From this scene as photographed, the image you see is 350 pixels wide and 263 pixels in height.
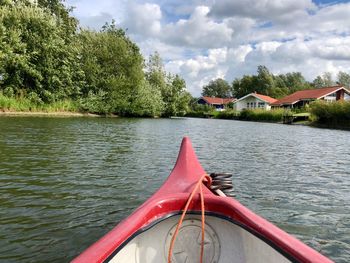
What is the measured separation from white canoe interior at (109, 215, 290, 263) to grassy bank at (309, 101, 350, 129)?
3105cm

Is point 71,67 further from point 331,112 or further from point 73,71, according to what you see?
point 331,112

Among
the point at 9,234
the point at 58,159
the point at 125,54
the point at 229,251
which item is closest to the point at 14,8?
the point at 125,54

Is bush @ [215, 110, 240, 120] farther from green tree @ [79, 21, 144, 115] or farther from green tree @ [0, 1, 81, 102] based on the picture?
green tree @ [0, 1, 81, 102]

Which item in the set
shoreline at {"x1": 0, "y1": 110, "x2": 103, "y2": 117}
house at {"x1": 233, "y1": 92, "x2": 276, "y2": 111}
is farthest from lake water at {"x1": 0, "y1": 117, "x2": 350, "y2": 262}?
house at {"x1": 233, "y1": 92, "x2": 276, "y2": 111}

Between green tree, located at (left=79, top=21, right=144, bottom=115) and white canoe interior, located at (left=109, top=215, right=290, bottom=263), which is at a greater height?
green tree, located at (left=79, top=21, right=144, bottom=115)

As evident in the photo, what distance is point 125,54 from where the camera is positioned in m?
39.2

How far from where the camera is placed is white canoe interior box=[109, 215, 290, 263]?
2.67 m

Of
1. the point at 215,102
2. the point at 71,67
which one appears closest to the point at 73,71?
the point at 71,67

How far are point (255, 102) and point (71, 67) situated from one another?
38251 millimetres

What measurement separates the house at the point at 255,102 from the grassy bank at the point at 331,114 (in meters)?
23.4

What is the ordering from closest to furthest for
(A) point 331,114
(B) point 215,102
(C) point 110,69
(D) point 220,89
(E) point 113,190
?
1. (E) point 113,190
2. (A) point 331,114
3. (C) point 110,69
4. (B) point 215,102
5. (D) point 220,89

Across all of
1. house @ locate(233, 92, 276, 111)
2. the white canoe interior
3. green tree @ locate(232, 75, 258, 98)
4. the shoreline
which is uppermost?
green tree @ locate(232, 75, 258, 98)

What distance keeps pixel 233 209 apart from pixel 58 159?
6895 millimetres

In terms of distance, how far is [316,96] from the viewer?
4794cm
